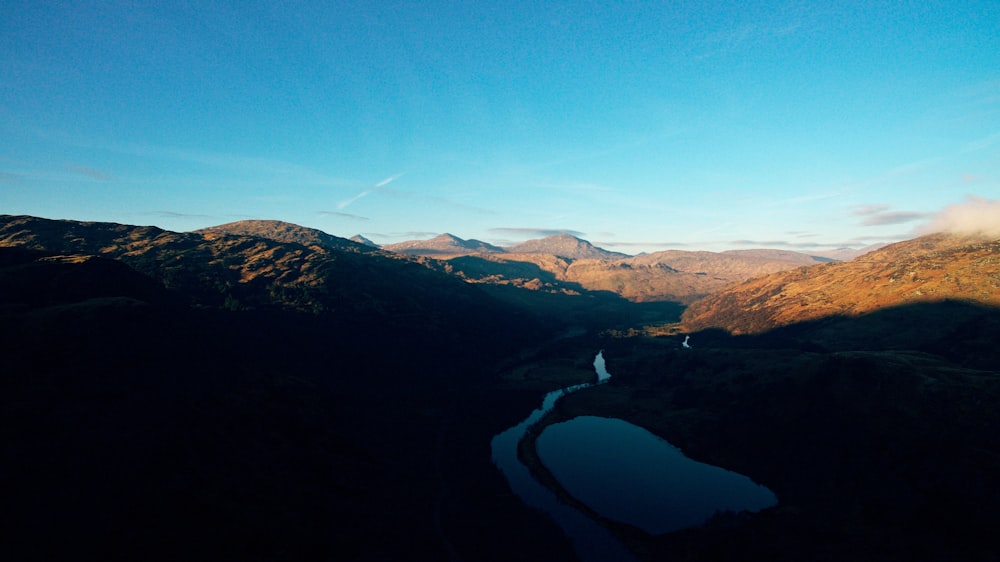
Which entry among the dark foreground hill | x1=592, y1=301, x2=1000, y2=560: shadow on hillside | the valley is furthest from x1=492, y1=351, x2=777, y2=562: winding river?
the dark foreground hill

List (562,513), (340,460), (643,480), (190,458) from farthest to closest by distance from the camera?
(643,480) < (340,460) < (562,513) < (190,458)

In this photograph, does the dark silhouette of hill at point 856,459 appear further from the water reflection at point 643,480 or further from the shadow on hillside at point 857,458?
the water reflection at point 643,480

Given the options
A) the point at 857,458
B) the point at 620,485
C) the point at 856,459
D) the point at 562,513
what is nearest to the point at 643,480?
the point at 620,485

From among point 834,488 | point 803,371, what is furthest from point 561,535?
point 803,371

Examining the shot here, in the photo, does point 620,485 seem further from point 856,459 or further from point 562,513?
point 856,459

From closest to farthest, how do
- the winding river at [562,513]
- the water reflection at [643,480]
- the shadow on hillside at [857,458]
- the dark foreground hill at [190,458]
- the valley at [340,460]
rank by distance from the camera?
the dark foreground hill at [190,458] → the valley at [340,460] → the shadow on hillside at [857,458] → the winding river at [562,513] → the water reflection at [643,480]

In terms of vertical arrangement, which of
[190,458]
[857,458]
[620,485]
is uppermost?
[190,458]

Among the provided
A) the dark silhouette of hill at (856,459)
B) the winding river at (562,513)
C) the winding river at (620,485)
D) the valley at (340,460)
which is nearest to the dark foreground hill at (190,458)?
the valley at (340,460)

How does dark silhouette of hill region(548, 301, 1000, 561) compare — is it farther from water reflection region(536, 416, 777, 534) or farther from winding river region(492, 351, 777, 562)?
winding river region(492, 351, 777, 562)
